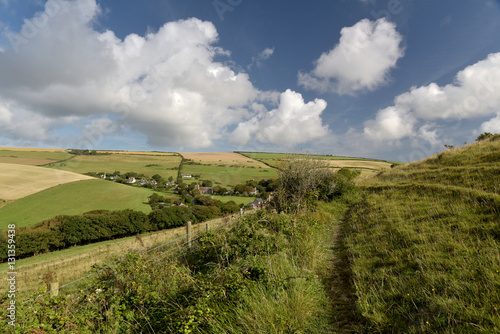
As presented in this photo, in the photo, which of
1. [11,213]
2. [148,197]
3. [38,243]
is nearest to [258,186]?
[148,197]

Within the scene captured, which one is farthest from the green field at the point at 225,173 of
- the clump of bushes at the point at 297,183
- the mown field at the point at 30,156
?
the clump of bushes at the point at 297,183

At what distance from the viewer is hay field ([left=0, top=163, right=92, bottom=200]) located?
38.1 metres

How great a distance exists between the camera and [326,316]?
3102 mm

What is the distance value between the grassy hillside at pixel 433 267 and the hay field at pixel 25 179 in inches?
2316

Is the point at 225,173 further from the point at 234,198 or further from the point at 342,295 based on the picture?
the point at 342,295

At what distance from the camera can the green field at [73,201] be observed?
38594 millimetres

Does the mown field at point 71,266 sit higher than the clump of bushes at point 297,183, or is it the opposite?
the clump of bushes at point 297,183

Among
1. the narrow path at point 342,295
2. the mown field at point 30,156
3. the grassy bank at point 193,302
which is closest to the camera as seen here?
the grassy bank at point 193,302

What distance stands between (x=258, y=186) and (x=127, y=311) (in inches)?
2203

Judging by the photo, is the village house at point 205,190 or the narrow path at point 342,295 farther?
the village house at point 205,190

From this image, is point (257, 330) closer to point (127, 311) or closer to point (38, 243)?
point (127, 311)

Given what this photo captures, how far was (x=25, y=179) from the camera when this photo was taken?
41.6 metres

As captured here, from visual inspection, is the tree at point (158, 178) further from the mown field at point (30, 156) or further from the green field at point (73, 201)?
the mown field at point (30, 156)

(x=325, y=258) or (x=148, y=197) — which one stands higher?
(x=325, y=258)
